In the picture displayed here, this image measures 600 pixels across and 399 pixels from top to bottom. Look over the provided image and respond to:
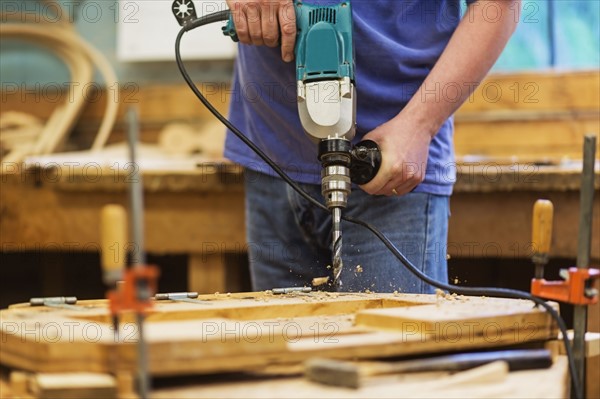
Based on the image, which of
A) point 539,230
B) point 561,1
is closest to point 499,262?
point 561,1

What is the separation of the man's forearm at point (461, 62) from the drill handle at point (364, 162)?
0.09 metres

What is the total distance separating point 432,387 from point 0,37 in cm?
244

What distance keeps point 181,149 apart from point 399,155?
1.38 meters

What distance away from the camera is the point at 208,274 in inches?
79.7

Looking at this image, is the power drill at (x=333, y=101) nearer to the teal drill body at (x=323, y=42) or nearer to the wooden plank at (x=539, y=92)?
the teal drill body at (x=323, y=42)

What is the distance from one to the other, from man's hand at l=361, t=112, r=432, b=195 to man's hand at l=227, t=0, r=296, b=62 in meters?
Answer: 0.21

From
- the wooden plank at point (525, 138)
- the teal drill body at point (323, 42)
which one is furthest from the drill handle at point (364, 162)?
the wooden plank at point (525, 138)

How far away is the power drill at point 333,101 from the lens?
122 cm

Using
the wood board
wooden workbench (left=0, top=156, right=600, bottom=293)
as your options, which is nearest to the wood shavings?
the wood board

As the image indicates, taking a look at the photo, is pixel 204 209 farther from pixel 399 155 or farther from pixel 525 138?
pixel 525 138

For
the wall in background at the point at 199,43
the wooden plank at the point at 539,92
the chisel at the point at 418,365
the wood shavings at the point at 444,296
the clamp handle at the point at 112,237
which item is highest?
the wall in background at the point at 199,43

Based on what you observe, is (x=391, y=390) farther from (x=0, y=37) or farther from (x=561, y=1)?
(x=0, y=37)

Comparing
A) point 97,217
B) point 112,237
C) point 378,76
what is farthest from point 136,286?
point 97,217

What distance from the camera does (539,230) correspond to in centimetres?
90
